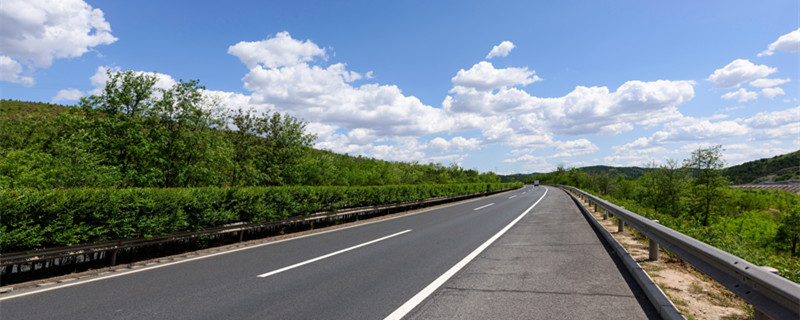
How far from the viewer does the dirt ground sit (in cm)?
377

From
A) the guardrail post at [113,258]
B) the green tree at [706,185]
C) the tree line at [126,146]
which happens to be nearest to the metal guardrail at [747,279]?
the guardrail post at [113,258]

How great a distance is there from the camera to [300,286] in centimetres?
551

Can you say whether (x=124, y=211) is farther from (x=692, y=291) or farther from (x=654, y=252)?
(x=654, y=252)

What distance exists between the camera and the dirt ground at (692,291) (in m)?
3.77

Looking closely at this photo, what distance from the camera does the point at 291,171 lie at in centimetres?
2573

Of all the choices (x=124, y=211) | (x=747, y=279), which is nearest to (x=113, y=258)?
(x=124, y=211)

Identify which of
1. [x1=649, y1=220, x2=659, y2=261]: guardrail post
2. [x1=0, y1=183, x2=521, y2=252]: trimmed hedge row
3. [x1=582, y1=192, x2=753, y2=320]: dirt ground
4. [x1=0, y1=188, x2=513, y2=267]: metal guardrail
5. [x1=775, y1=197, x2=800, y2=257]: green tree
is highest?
[x1=0, y1=183, x2=521, y2=252]: trimmed hedge row

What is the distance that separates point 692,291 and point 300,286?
17.9 ft

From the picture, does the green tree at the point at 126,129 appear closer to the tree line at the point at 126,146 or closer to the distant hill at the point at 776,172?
the tree line at the point at 126,146

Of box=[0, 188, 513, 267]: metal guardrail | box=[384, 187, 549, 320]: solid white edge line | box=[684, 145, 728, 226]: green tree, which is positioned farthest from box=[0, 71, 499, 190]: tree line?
box=[684, 145, 728, 226]: green tree

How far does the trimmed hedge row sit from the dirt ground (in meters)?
9.71

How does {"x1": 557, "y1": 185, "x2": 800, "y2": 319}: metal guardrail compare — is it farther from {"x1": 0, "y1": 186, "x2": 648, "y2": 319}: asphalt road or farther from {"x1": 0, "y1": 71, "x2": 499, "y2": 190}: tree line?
{"x1": 0, "y1": 71, "x2": 499, "y2": 190}: tree line

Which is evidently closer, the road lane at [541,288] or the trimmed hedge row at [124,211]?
the road lane at [541,288]

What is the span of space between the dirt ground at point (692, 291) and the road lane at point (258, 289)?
322 centimetres
